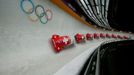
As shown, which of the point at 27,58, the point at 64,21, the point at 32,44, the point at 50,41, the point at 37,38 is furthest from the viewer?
the point at 64,21

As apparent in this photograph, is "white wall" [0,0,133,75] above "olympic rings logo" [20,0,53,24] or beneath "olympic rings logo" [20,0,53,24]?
beneath

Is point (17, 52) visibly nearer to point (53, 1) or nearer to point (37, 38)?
point (37, 38)

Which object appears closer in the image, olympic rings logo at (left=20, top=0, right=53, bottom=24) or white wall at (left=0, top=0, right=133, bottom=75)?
white wall at (left=0, top=0, right=133, bottom=75)

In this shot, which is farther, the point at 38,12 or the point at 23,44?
the point at 38,12

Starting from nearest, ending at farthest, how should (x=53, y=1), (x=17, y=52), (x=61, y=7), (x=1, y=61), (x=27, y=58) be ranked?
1. (x=1, y=61)
2. (x=17, y=52)
3. (x=27, y=58)
4. (x=53, y=1)
5. (x=61, y=7)

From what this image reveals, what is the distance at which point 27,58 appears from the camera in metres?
2.13

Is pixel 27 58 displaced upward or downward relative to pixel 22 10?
downward

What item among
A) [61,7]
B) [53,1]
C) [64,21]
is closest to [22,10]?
[53,1]

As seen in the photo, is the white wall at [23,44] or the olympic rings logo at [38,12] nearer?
the white wall at [23,44]

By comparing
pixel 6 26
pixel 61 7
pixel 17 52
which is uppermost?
pixel 61 7

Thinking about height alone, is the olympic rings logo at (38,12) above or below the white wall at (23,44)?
above

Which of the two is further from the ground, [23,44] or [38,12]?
[38,12]

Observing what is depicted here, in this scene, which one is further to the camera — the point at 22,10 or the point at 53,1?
the point at 53,1

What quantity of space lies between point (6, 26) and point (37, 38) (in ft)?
2.41
